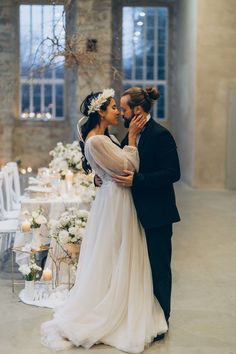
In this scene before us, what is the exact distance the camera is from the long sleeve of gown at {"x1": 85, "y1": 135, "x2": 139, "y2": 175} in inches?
142

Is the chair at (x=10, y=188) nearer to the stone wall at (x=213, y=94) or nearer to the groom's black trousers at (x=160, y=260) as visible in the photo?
the groom's black trousers at (x=160, y=260)

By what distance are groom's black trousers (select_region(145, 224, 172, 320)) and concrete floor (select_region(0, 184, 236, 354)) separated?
0.29m

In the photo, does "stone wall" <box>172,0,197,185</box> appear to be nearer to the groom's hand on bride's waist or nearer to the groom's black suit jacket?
the groom's black suit jacket

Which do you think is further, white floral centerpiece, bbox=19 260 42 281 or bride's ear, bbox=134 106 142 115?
white floral centerpiece, bbox=19 260 42 281

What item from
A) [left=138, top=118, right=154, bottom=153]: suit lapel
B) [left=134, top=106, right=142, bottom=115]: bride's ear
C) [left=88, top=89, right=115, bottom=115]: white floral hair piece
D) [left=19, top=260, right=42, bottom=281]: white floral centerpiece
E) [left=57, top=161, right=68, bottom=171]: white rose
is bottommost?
[left=19, top=260, right=42, bottom=281]: white floral centerpiece

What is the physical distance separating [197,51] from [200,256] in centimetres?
716

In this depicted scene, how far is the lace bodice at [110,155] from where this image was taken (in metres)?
3.60

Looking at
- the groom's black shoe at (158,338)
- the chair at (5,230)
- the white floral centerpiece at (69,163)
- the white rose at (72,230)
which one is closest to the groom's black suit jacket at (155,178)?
the groom's black shoe at (158,338)

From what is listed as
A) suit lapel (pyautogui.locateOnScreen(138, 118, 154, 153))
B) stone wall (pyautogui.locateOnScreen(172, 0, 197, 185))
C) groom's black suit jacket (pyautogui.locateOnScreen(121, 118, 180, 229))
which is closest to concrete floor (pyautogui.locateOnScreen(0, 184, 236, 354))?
groom's black suit jacket (pyautogui.locateOnScreen(121, 118, 180, 229))

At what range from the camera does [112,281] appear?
11.9 feet

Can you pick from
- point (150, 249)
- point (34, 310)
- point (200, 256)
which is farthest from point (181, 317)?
point (200, 256)

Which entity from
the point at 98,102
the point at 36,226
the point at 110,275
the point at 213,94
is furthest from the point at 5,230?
the point at 213,94

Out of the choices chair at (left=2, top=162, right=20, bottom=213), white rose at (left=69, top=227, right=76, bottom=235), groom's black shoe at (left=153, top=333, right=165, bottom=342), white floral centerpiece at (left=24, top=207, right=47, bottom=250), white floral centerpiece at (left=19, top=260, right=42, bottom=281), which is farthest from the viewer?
chair at (left=2, top=162, right=20, bottom=213)

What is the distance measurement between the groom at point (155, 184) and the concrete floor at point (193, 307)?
29cm
